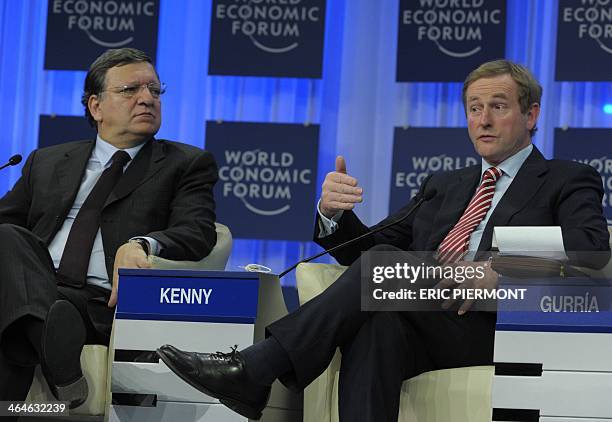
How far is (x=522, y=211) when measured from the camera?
3.06m

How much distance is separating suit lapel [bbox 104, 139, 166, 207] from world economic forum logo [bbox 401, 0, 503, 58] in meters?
2.35

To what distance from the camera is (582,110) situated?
17.6 ft

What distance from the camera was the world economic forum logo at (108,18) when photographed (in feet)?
18.6

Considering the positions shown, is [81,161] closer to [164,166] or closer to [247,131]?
[164,166]

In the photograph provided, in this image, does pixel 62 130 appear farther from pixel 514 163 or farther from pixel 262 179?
pixel 514 163

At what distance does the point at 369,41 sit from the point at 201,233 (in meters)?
2.68

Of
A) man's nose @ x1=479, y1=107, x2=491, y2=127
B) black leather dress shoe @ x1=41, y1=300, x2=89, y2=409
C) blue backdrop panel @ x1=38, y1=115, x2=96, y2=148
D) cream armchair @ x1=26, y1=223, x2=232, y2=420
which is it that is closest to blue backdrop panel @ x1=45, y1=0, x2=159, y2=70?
blue backdrop panel @ x1=38, y1=115, x2=96, y2=148

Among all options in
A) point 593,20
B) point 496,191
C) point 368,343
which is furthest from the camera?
A: point 593,20

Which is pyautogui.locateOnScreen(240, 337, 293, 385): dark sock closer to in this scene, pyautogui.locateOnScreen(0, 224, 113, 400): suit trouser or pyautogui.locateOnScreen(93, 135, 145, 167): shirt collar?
pyautogui.locateOnScreen(0, 224, 113, 400): suit trouser

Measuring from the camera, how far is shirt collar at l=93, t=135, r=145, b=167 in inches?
138

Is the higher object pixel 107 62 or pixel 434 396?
pixel 107 62

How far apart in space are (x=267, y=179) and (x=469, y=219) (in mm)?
2367

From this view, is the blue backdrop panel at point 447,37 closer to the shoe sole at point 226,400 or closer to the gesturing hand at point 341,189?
the gesturing hand at point 341,189

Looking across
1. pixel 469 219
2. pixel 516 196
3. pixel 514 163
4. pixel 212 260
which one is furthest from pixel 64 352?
pixel 514 163
